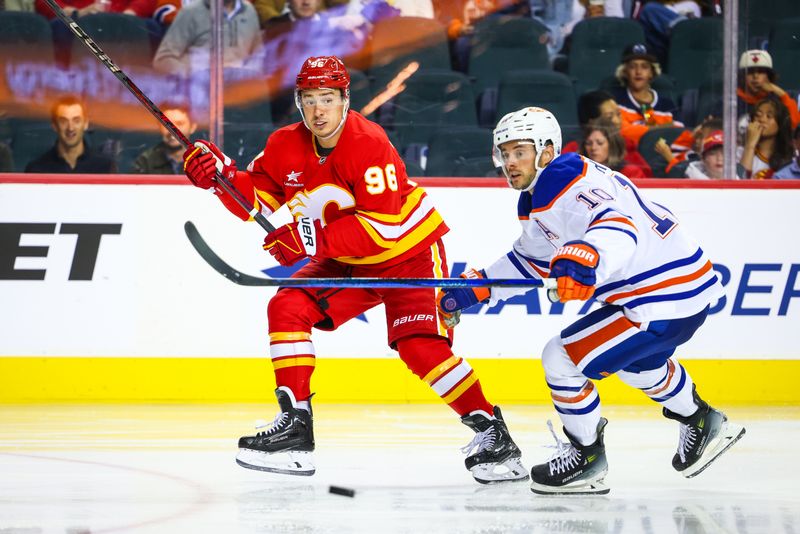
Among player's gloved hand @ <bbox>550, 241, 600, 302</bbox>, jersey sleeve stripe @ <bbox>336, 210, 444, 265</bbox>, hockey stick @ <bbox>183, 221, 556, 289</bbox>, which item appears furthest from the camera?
jersey sleeve stripe @ <bbox>336, 210, 444, 265</bbox>

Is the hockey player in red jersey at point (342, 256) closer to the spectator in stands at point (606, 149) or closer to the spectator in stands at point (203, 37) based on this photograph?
the spectator in stands at point (203, 37)

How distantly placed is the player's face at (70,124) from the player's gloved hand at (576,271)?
9.49 ft

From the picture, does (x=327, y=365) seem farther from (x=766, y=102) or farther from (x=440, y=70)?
(x=766, y=102)

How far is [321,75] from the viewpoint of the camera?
3.68m

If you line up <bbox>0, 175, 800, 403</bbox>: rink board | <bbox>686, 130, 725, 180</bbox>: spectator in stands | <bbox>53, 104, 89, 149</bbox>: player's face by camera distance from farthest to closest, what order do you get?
<bbox>686, 130, 725, 180</bbox>: spectator in stands
<bbox>53, 104, 89, 149</bbox>: player's face
<bbox>0, 175, 800, 403</bbox>: rink board

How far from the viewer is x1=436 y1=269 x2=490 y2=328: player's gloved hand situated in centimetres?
376

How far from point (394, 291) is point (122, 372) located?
1954 mm

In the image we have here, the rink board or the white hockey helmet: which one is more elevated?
the white hockey helmet

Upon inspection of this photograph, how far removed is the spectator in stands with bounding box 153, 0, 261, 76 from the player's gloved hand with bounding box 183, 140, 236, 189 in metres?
1.54

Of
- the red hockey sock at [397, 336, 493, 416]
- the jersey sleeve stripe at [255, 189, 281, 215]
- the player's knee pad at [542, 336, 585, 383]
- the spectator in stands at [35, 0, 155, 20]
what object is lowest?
the red hockey sock at [397, 336, 493, 416]

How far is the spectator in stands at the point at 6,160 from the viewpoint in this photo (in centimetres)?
538

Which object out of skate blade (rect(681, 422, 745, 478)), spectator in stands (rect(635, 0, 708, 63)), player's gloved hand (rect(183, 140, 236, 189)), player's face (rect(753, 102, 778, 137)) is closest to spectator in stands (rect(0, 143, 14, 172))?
player's gloved hand (rect(183, 140, 236, 189))

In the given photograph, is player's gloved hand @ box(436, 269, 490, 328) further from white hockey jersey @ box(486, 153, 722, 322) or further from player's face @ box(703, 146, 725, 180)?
player's face @ box(703, 146, 725, 180)

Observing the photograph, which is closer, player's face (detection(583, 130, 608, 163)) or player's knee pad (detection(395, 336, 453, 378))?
player's knee pad (detection(395, 336, 453, 378))
